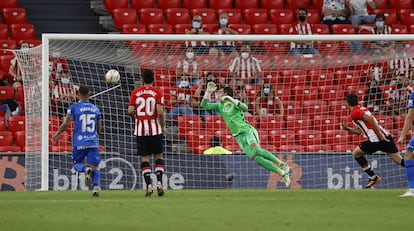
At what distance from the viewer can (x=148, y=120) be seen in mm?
16609

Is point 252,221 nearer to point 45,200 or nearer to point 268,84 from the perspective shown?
point 45,200

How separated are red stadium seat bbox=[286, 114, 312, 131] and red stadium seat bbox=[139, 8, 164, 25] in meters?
5.33

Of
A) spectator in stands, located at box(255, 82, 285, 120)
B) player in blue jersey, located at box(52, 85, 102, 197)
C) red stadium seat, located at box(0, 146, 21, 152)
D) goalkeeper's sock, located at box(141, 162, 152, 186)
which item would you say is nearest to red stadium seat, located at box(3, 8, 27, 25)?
red stadium seat, located at box(0, 146, 21, 152)

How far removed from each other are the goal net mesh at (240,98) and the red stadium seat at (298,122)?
0.02 m

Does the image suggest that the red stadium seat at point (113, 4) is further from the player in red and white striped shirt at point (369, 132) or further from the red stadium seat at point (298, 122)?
the player in red and white striped shirt at point (369, 132)

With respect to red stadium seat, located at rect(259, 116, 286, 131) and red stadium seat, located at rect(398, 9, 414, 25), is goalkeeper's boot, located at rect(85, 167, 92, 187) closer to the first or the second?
red stadium seat, located at rect(259, 116, 286, 131)

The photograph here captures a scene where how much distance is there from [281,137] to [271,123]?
392 millimetres

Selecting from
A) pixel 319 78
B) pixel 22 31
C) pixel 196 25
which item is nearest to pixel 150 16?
pixel 196 25

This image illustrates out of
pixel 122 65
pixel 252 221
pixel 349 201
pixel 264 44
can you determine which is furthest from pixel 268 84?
pixel 252 221

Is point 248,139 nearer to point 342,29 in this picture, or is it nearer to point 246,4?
point 342,29

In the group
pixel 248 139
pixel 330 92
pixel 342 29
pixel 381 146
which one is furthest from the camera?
pixel 342 29

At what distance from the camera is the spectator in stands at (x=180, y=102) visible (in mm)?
21484

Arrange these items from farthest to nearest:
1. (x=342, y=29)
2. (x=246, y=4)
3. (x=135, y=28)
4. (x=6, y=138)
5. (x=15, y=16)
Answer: (x=246, y=4)
(x=342, y=29)
(x=15, y=16)
(x=135, y=28)
(x=6, y=138)

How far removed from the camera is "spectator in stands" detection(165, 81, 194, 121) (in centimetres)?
2148
